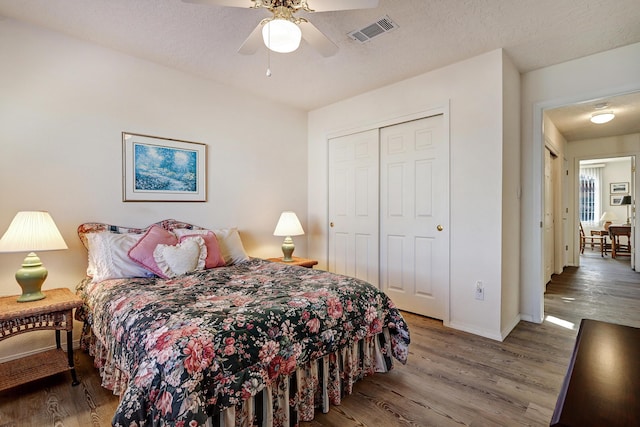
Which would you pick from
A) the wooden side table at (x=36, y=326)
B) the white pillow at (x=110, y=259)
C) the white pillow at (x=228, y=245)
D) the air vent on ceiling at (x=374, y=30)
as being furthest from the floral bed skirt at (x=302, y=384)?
the air vent on ceiling at (x=374, y=30)

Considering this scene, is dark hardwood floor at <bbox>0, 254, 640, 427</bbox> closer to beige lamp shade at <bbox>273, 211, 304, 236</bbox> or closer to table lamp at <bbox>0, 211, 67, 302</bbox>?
table lamp at <bbox>0, 211, 67, 302</bbox>

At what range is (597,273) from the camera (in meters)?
5.25

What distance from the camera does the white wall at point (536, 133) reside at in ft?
9.22

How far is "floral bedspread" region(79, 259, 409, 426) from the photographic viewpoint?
1.18 m

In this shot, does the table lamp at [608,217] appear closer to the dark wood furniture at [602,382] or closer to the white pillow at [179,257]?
the dark wood furniture at [602,382]

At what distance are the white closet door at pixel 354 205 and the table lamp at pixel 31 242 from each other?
2.80 m

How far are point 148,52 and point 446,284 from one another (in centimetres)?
345

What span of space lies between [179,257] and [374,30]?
230 cm

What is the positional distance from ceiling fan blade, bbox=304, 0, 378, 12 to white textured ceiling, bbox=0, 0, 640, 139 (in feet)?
1.94

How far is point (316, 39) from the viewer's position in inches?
76.9

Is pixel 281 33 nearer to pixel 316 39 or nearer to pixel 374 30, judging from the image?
pixel 316 39

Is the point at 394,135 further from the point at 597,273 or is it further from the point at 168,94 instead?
the point at 597,273

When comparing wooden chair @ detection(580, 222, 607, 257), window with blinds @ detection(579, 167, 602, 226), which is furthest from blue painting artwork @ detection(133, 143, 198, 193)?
window with blinds @ detection(579, 167, 602, 226)

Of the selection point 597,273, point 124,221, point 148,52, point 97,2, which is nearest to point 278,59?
point 148,52
